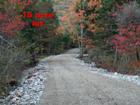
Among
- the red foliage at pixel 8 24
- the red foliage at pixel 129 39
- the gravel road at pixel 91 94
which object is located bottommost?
the gravel road at pixel 91 94

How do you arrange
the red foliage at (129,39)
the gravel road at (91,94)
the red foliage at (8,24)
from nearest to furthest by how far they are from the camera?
the gravel road at (91,94) → the red foliage at (129,39) → the red foliage at (8,24)

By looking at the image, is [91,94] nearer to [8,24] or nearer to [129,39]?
[129,39]

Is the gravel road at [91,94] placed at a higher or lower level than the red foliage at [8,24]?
lower

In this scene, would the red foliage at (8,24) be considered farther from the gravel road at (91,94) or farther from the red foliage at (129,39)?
the gravel road at (91,94)

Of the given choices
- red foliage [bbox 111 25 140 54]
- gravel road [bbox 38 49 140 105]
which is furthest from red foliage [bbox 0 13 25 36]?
gravel road [bbox 38 49 140 105]

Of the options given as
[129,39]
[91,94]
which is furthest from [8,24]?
[91,94]

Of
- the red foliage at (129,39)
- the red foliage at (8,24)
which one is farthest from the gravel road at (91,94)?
the red foliage at (8,24)

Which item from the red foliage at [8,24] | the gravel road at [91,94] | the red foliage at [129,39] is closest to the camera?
the gravel road at [91,94]

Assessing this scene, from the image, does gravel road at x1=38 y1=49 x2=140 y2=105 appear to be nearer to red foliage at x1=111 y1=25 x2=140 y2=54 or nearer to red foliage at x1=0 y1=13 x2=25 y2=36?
red foliage at x1=111 y1=25 x2=140 y2=54

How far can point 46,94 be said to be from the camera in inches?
592

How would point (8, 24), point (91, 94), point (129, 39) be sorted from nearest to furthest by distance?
point (91, 94) → point (129, 39) → point (8, 24)

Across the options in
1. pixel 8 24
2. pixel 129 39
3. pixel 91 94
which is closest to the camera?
pixel 91 94

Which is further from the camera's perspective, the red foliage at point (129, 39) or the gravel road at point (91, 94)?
the red foliage at point (129, 39)

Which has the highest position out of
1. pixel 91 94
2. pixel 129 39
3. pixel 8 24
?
pixel 8 24
